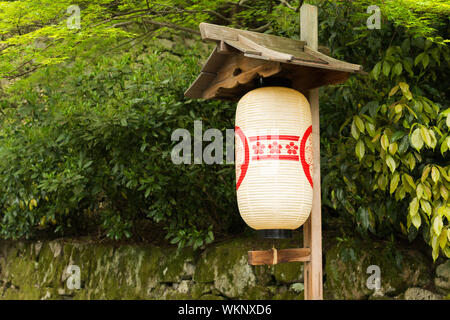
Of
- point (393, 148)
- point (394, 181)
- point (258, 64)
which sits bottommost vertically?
point (394, 181)

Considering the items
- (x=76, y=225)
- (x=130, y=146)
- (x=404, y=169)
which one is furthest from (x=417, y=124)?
(x=76, y=225)

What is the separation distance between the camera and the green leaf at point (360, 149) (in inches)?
151

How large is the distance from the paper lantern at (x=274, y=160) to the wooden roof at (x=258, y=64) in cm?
18

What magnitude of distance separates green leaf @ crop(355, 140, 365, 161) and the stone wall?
96cm

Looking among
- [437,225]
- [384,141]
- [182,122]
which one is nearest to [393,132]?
[384,141]

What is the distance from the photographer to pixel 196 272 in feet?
18.0

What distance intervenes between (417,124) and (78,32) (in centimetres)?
309

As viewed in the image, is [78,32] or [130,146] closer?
[78,32]

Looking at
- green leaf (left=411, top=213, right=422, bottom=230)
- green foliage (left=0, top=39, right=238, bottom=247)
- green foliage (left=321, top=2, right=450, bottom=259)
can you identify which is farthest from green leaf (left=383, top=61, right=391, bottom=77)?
green foliage (left=0, top=39, right=238, bottom=247)

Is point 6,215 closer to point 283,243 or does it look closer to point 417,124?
point 283,243

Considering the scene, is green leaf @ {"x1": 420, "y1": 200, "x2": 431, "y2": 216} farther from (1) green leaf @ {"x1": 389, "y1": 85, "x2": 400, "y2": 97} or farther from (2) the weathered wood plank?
(2) the weathered wood plank

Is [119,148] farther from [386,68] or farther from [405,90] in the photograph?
[405,90]

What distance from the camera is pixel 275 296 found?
4.84 meters

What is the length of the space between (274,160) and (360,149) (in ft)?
3.67
